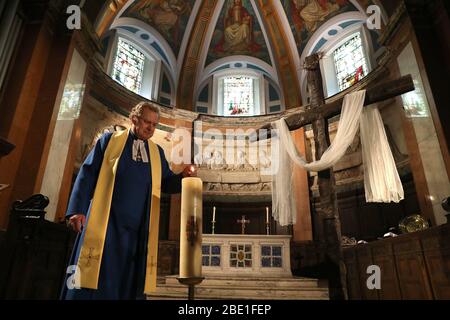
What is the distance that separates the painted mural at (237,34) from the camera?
1272 cm

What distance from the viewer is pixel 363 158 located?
5129 millimetres

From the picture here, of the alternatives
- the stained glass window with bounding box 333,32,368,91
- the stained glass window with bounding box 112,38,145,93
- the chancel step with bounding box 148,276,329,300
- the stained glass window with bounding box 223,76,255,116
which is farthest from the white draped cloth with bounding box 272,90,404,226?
the stained glass window with bounding box 112,38,145,93

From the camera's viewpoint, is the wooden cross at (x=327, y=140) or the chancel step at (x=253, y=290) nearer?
the wooden cross at (x=327, y=140)

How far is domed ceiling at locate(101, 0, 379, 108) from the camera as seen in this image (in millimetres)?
11621

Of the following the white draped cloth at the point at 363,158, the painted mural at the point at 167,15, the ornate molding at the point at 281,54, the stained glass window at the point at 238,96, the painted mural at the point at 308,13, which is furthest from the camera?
the stained glass window at the point at 238,96

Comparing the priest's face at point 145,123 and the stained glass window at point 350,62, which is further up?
the stained glass window at point 350,62

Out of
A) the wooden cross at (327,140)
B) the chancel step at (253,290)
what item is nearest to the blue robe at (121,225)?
the chancel step at (253,290)

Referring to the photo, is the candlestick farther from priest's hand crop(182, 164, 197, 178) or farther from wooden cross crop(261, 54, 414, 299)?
wooden cross crop(261, 54, 414, 299)

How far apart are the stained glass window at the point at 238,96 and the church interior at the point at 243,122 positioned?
87 mm

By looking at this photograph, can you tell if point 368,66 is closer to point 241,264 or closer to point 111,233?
point 241,264

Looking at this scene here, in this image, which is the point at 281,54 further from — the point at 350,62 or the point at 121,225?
the point at 121,225

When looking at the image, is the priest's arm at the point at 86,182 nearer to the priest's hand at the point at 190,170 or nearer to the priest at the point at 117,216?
the priest at the point at 117,216

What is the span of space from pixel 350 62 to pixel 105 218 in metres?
11.5

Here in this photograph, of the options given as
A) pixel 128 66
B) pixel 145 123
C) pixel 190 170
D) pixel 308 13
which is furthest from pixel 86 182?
pixel 308 13
